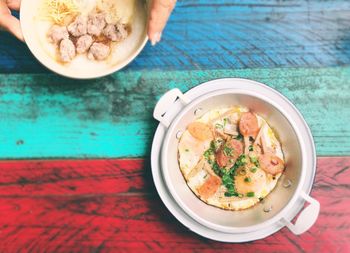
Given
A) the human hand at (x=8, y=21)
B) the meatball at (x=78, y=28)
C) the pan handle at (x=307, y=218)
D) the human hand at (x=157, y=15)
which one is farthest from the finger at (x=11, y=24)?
the pan handle at (x=307, y=218)

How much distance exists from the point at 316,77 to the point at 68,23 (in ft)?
1.90

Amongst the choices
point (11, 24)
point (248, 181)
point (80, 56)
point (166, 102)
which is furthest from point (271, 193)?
point (11, 24)

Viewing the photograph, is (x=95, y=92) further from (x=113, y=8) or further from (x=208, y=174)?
(x=208, y=174)

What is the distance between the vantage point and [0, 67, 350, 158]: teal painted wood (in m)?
1.15

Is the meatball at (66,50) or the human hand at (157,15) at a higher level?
the human hand at (157,15)

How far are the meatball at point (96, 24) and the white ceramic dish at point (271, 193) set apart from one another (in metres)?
0.21

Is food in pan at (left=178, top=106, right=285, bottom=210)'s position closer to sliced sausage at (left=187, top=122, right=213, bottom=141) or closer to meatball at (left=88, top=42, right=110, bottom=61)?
sliced sausage at (left=187, top=122, right=213, bottom=141)

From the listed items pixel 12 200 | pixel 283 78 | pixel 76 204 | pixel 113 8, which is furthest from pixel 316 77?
pixel 12 200

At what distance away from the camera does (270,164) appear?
3.57 ft

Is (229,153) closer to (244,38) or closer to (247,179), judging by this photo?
(247,179)

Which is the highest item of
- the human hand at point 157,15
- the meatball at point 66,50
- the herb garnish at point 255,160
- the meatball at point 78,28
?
the human hand at point 157,15

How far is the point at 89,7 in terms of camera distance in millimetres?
1109

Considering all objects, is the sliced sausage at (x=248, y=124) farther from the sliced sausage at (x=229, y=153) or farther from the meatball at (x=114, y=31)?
the meatball at (x=114, y=31)

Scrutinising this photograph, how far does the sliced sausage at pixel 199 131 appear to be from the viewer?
110 centimetres
